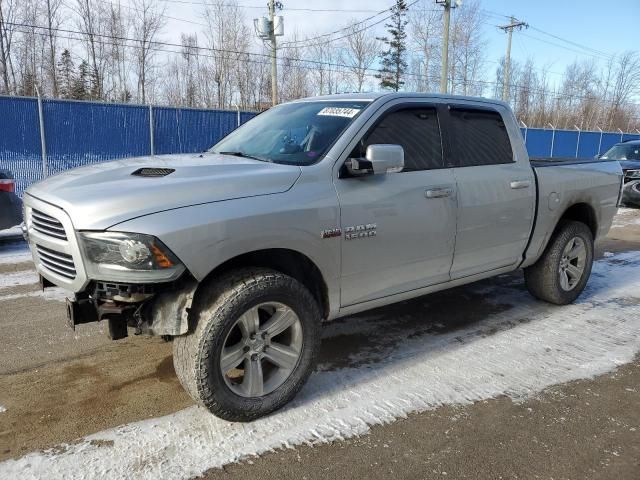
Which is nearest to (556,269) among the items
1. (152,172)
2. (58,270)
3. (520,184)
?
(520,184)

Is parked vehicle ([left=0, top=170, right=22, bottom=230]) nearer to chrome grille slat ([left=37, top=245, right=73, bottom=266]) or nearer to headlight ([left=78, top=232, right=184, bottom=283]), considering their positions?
chrome grille slat ([left=37, top=245, right=73, bottom=266])

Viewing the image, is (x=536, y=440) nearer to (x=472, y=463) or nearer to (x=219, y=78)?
(x=472, y=463)

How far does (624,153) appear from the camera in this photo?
44.8 ft

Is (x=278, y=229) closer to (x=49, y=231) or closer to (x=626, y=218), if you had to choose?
(x=49, y=231)

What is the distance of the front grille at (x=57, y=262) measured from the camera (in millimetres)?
2607

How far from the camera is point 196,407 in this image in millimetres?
3096

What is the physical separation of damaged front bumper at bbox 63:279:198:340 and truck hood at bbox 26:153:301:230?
1.29 ft

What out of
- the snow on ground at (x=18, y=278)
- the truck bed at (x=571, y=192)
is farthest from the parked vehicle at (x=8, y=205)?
the truck bed at (x=571, y=192)

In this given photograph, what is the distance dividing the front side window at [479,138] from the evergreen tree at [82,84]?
117 ft

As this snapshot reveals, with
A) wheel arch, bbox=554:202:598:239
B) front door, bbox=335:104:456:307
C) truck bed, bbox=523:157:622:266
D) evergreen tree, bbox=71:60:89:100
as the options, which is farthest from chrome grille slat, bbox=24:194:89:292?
evergreen tree, bbox=71:60:89:100

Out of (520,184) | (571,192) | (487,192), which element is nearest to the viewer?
(487,192)

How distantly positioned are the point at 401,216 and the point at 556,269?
241 centimetres

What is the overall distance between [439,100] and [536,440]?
8.45 feet

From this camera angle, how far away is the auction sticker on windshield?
352cm
